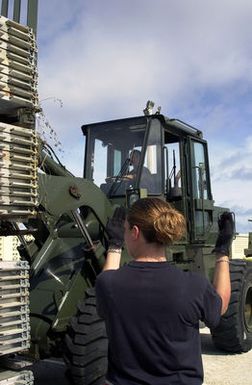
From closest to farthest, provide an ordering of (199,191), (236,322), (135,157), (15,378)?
1. (15,378)
2. (135,157)
3. (236,322)
4. (199,191)

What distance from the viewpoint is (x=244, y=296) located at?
26.9ft

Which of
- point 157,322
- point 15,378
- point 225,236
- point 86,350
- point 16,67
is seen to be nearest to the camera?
point 157,322

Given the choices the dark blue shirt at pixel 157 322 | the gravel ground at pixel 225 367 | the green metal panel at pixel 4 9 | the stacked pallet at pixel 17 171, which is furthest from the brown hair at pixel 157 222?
the gravel ground at pixel 225 367

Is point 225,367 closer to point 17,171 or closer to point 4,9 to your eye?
point 17,171

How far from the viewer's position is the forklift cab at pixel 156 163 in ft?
24.0

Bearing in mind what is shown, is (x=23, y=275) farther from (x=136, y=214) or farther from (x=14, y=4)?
(x=14, y=4)

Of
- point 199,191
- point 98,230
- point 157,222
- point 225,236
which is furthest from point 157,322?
point 199,191

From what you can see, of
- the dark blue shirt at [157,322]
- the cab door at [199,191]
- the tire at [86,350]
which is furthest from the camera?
the cab door at [199,191]

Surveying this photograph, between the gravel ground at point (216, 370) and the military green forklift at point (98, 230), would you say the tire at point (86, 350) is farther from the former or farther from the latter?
the gravel ground at point (216, 370)

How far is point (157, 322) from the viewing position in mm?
2205

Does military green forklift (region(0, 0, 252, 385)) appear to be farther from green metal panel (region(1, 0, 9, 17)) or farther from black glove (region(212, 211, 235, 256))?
black glove (region(212, 211, 235, 256))

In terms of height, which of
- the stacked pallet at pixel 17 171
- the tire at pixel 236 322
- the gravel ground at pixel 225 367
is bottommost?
the gravel ground at pixel 225 367

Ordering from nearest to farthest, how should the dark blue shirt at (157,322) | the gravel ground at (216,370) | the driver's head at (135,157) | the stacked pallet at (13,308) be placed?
the dark blue shirt at (157,322), the stacked pallet at (13,308), the gravel ground at (216,370), the driver's head at (135,157)

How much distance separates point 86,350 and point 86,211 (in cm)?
188
